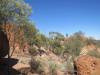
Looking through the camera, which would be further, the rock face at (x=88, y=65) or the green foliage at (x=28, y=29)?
the green foliage at (x=28, y=29)

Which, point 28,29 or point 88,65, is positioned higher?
point 28,29

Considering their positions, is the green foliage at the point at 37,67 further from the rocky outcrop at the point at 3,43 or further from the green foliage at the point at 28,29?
the rocky outcrop at the point at 3,43

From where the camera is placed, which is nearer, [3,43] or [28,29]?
[3,43]

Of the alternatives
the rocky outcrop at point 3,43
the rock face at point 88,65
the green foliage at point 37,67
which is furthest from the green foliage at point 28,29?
→ the rock face at point 88,65

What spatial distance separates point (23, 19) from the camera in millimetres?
21094

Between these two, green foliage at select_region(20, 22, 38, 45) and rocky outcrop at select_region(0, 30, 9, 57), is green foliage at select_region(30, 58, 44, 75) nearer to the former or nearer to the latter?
green foliage at select_region(20, 22, 38, 45)

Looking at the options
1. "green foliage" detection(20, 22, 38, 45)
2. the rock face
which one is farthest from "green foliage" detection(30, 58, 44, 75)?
the rock face

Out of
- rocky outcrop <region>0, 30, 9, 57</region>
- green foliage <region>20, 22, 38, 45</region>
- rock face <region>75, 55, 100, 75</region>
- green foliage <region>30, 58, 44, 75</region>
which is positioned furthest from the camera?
green foliage <region>30, 58, 44, 75</region>

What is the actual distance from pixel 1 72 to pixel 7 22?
4571 millimetres

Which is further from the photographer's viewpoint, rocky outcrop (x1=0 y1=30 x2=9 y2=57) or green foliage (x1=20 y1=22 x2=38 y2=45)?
green foliage (x1=20 y1=22 x2=38 y2=45)

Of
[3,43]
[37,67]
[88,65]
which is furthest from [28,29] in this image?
[88,65]

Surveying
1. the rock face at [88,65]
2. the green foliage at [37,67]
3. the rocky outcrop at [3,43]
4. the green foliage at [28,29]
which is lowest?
the green foliage at [37,67]

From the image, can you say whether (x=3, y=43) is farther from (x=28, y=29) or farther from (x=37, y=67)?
(x=37, y=67)

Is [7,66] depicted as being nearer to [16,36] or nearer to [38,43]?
[16,36]
